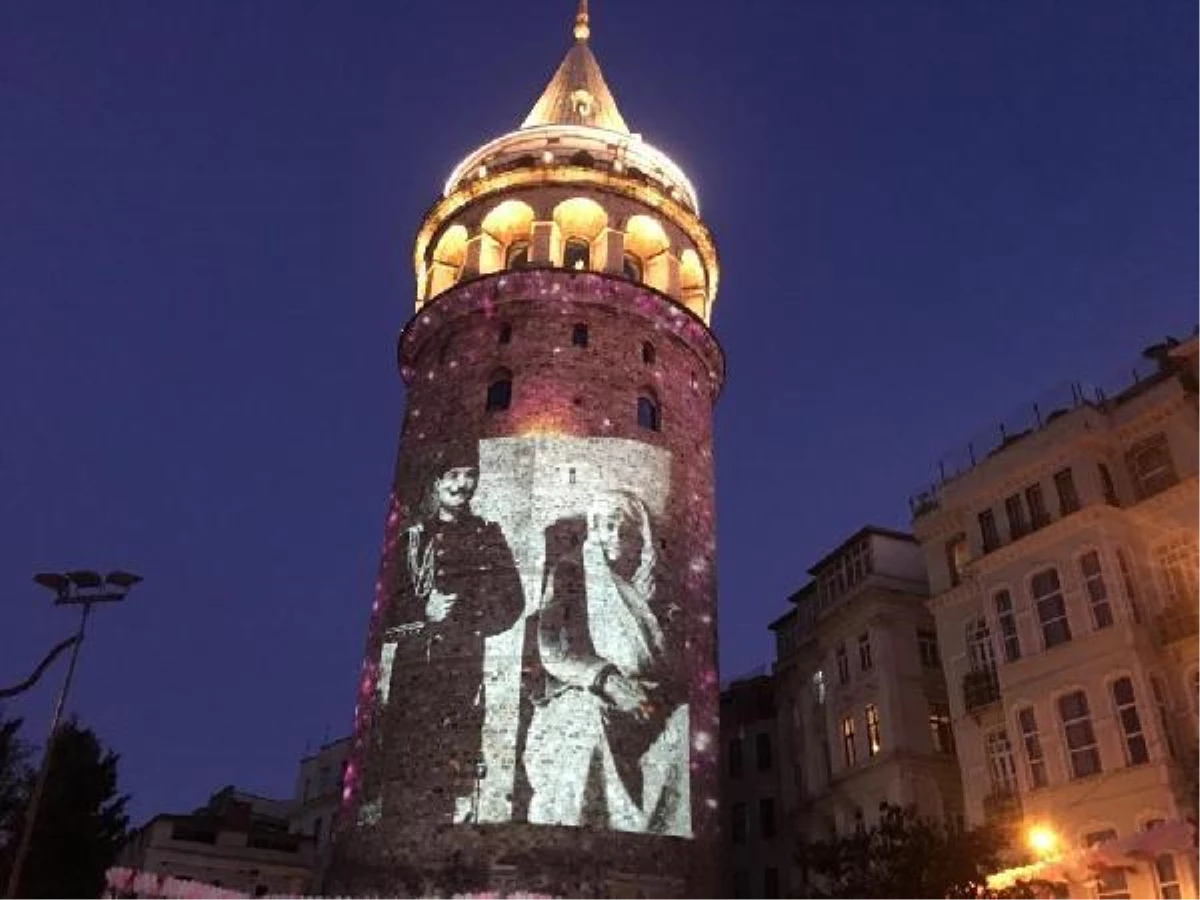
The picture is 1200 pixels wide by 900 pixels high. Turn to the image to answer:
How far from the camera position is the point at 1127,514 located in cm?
2362

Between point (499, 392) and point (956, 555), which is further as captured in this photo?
point (499, 392)

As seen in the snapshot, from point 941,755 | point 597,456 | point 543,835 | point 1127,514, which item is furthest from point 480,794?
point 1127,514

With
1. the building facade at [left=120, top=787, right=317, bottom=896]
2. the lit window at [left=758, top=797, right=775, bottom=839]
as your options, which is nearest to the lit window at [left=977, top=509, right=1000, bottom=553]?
the lit window at [left=758, top=797, right=775, bottom=839]

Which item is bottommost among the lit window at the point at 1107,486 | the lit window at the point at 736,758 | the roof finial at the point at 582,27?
the lit window at the point at 736,758

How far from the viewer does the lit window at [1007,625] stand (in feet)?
80.9

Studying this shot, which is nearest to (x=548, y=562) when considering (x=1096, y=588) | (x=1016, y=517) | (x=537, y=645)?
(x=537, y=645)

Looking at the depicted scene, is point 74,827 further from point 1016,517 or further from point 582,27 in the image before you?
point 582,27

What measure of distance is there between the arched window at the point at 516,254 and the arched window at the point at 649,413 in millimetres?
6031

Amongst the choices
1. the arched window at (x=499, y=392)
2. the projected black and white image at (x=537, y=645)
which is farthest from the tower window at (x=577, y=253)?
the projected black and white image at (x=537, y=645)

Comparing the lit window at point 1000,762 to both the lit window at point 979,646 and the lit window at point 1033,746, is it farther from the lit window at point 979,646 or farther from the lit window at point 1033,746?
the lit window at point 979,646

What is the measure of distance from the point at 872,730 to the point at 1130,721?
996 centimetres

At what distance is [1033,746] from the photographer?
77.6ft

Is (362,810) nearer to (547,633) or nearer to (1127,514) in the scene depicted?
(547,633)

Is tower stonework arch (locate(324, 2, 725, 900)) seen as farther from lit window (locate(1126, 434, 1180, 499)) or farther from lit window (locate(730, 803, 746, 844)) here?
lit window (locate(730, 803, 746, 844))
